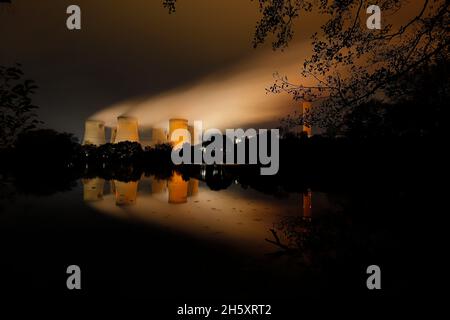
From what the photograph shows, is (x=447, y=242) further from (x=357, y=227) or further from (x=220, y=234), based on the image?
(x=220, y=234)

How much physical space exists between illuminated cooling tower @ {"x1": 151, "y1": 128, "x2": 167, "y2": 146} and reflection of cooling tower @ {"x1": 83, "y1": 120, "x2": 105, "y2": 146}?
43.8 feet

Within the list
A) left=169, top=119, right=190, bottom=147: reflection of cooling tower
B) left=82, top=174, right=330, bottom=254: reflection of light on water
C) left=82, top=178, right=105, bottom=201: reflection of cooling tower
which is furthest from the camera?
left=169, top=119, right=190, bottom=147: reflection of cooling tower

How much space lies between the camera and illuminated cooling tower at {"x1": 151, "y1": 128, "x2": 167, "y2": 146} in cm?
7600

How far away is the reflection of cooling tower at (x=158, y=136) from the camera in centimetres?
7600

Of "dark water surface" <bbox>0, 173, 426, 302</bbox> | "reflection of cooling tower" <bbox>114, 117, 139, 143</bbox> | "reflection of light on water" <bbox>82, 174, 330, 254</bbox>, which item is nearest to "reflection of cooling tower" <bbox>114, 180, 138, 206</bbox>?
"reflection of light on water" <bbox>82, 174, 330, 254</bbox>

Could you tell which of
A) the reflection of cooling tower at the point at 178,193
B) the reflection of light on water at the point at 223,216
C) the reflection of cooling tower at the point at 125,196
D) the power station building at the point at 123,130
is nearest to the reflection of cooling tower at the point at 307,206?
the reflection of light on water at the point at 223,216

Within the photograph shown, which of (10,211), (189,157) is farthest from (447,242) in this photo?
(189,157)

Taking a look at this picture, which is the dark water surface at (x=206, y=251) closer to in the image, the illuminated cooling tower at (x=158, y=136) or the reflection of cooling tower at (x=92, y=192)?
the reflection of cooling tower at (x=92, y=192)

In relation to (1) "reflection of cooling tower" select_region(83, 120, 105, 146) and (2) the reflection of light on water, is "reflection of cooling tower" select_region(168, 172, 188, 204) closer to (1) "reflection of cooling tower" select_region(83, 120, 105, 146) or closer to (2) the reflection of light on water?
(2) the reflection of light on water

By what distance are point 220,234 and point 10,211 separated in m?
6.92

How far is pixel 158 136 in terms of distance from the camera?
252 ft

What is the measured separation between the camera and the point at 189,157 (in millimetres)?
70250

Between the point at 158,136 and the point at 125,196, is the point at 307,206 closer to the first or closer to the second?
the point at 125,196
